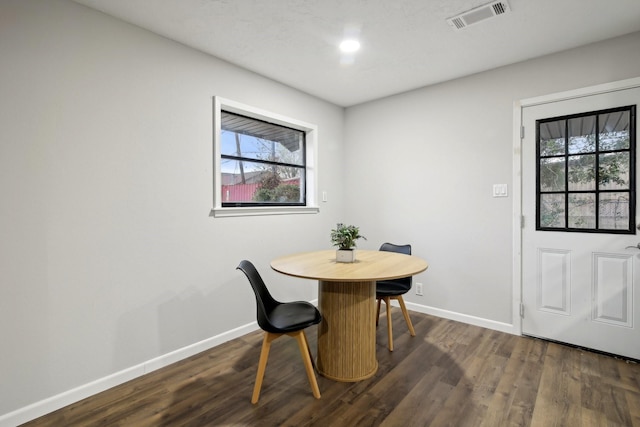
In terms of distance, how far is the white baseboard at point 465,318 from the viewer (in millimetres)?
3023

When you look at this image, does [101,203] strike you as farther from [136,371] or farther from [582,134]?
[582,134]

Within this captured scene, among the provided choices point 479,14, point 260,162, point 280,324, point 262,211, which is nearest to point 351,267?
point 280,324

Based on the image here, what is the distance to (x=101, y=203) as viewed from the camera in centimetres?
213

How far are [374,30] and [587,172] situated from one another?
6.93ft

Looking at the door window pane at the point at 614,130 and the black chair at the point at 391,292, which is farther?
the black chair at the point at 391,292

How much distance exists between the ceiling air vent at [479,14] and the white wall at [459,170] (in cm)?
99

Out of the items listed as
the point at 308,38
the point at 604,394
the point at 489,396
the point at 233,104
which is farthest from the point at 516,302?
the point at 233,104

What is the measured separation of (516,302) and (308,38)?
299 cm

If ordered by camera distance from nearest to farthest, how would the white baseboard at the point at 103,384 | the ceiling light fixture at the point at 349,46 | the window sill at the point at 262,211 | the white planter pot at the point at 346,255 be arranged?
the white baseboard at the point at 103,384 < the white planter pot at the point at 346,255 < the ceiling light fixture at the point at 349,46 < the window sill at the point at 262,211

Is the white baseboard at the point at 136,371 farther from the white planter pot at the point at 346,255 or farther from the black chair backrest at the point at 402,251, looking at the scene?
the white planter pot at the point at 346,255

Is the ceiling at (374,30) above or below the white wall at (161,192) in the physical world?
above

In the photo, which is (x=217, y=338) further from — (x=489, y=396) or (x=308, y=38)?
(x=308, y=38)

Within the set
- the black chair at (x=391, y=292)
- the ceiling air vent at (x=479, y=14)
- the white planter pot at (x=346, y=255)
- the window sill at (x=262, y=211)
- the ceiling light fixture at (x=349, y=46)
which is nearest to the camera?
the ceiling air vent at (x=479, y=14)

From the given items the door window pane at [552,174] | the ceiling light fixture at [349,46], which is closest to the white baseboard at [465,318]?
the door window pane at [552,174]
